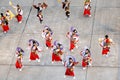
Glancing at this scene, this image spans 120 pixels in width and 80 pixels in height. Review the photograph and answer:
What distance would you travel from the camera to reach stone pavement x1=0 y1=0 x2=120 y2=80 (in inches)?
642

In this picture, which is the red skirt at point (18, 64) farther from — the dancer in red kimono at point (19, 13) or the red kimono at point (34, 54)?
the dancer in red kimono at point (19, 13)

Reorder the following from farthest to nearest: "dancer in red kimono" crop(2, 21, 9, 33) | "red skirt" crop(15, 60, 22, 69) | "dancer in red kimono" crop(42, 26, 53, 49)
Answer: "dancer in red kimono" crop(2, 21, 9, 33)
"dancer in red kimono" crop(42, 26, 53, 49)
"red skirt" crop(15, 60, 22, 69)

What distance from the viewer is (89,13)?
64.3 ft

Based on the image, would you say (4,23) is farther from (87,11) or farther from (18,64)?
(87,11)

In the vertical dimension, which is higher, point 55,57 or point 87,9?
point 87,9

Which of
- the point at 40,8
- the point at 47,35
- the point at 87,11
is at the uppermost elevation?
the point at 40,8

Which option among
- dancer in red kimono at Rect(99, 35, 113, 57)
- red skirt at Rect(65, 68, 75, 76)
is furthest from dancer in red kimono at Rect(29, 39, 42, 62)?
dancer in red kimono at Rect(99, 35, 113, 57)

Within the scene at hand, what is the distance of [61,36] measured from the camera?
61.1ft

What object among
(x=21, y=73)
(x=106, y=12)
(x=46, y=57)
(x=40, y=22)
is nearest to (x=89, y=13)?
(x=106, y=12)

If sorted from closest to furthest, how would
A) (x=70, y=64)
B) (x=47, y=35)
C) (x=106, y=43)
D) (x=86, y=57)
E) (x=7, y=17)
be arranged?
(x=70, y=64) < (x=86, y=57) < (x=106, y=43) < (x=47, y=35) < (x=7, y=17)

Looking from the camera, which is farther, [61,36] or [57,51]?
[61,36]

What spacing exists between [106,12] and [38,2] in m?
4.33

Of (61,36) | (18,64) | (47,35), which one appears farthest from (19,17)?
(18,64)

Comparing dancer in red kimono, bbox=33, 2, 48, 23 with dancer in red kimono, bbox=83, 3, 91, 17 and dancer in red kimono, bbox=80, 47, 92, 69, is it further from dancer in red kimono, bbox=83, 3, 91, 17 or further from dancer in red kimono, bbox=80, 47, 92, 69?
dancer in red kimono, bbox=80, 47, 92, 69
